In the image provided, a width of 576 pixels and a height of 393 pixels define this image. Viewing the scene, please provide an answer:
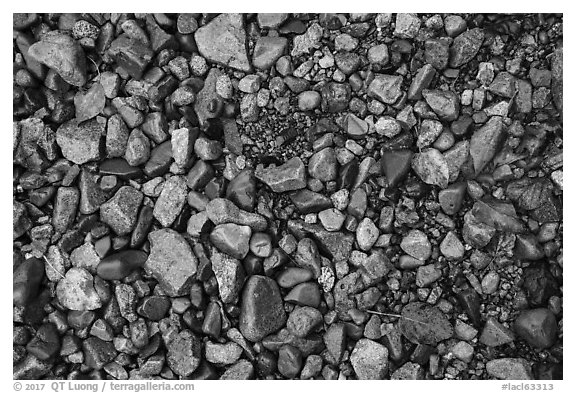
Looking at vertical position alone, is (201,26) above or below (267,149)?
above

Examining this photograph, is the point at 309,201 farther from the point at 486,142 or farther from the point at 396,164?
the point at 486,142

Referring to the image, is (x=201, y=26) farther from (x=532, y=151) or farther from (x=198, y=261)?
(x=532, y=151)

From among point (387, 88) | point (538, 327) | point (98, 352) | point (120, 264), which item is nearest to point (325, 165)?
point (387, 88)

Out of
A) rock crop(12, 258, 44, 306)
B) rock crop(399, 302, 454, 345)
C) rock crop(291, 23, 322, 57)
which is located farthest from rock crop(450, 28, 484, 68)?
rock crop(12, 258, 44, 306)

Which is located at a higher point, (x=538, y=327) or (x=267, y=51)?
(x=267, y=51)

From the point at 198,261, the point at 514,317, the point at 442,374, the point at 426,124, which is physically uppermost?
the point at 426,124

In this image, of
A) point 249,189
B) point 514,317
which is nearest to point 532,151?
point 514,317
